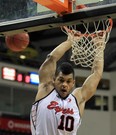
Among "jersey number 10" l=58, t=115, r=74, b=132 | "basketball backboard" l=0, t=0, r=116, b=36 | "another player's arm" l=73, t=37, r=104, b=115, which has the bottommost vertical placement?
"jersey number 10" l=58, t=115, r=74, b=132

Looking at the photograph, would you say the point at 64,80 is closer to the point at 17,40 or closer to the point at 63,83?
the point at 63,83

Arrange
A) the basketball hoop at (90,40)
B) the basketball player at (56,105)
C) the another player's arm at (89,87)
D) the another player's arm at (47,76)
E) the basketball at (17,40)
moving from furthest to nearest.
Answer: the basketball at (17,40) < the basketball hoop at (90,40) < the another player's arm at (89,87) < the another player's arm at (47,76) < the basketball player at (56,105)

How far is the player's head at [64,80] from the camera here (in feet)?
11.8

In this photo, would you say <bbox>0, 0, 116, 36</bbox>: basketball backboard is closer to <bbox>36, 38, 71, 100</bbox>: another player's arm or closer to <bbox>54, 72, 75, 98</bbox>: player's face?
<bbox>36, 38, 71, 100</bbox>: another player's arm

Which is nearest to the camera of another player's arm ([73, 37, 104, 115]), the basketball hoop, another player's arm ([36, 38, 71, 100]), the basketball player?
the basketball player

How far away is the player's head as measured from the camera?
3.60 m

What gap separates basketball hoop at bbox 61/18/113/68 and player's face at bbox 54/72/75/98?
0.64 metres

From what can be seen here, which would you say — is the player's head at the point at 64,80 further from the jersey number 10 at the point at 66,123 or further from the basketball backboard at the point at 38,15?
the basketball backboard at the point at 38,15

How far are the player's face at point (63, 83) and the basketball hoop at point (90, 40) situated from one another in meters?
0.64

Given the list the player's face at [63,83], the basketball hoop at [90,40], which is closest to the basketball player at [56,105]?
the player's face at [63,83]

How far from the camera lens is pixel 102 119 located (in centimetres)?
1296

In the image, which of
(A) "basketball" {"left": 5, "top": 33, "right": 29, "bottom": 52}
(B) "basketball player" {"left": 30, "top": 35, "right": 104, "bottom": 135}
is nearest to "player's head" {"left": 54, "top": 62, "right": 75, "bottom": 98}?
(B) "basketball player" {"left": 30, "top": 35, "right": 104, "bottom": 135}

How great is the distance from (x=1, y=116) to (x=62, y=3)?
8375mm

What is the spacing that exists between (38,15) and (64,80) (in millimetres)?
776
